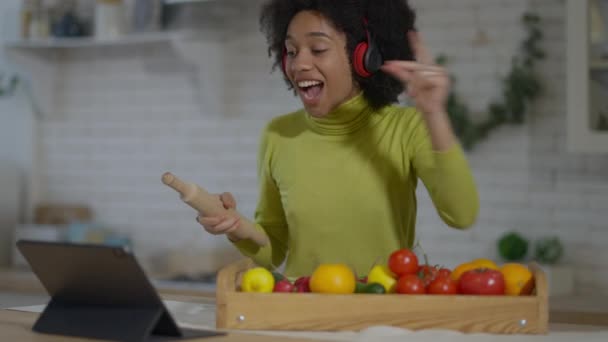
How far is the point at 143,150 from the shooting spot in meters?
5.26

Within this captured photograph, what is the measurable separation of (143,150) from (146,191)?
0.72 feet

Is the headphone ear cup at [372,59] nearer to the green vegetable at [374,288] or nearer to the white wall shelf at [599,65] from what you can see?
the green vegetable at [374,288]

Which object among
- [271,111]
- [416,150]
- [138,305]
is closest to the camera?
[138,305]

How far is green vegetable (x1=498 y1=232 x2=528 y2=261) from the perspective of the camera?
414 cm

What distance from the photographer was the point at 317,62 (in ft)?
7.90

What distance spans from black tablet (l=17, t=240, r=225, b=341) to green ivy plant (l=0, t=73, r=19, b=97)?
12.0ft

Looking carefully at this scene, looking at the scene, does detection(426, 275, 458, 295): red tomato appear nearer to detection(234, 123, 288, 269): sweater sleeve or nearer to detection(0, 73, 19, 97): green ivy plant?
detection(234, 123, 288, 269): sweater sleeve

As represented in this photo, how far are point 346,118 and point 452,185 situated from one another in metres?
0.44

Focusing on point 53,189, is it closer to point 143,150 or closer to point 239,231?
point 143,150

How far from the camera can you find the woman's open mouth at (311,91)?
2.43m

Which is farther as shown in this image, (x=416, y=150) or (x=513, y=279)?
(x=416, y=150)

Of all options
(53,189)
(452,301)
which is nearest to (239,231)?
(452,301)

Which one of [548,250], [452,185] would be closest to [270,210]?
[452,185]

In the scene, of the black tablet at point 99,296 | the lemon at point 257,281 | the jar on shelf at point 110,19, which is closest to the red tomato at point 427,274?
the lemon at point 257,281
